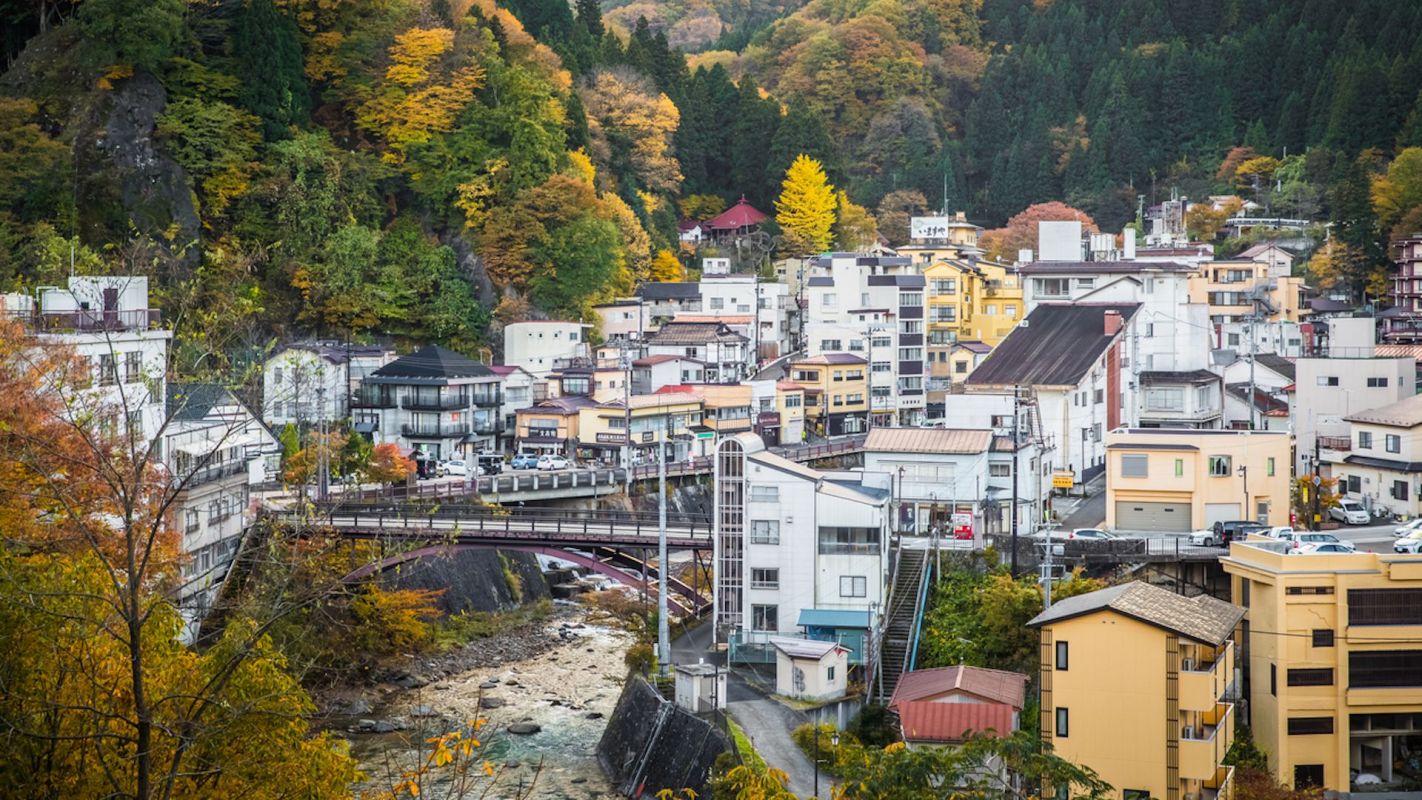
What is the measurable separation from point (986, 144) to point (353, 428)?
4188cm

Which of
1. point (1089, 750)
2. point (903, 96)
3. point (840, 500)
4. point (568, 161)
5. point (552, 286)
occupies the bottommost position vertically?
point (1089, 750)

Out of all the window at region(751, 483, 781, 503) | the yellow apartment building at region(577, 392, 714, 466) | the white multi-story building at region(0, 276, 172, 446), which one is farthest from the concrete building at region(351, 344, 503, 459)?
the window at region(751, 483, 781, 503)

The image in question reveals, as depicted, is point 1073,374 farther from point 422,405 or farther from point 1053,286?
point 422,405

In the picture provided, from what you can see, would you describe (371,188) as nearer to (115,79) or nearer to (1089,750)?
(115,79)

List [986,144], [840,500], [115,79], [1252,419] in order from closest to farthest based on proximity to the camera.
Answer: [840,500]
[1252,419]
[115,79]
[986,144]

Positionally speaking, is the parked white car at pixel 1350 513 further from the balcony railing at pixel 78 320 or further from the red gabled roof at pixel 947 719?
the balcony railing at pixel 78 320

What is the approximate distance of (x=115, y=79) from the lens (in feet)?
140

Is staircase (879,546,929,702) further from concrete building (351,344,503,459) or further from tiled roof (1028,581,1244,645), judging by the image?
concrete building (351,344,503,459)

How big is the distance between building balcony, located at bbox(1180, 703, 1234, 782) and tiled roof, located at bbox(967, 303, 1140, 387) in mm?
17276

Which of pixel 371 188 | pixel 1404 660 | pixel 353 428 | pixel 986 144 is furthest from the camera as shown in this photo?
pixel 986 144

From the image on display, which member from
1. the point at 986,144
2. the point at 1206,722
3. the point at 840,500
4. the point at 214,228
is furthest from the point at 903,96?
the point at 1206,722

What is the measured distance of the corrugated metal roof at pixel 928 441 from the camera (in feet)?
Answer: 95.1

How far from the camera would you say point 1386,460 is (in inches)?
1194

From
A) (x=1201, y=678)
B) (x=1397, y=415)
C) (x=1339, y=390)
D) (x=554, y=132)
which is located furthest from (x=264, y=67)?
(x=1201, y=678)
